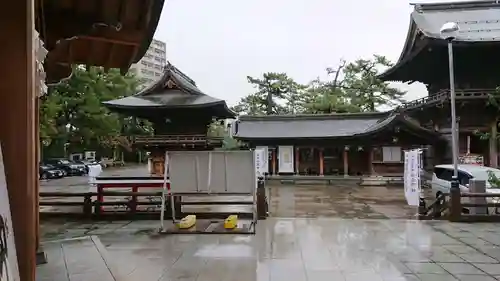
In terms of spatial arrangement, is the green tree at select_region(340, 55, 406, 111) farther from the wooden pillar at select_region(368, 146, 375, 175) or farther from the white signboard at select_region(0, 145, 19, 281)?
the white signboard at select_region(0, 145, 19, 281)

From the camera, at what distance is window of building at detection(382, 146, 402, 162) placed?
2741cm

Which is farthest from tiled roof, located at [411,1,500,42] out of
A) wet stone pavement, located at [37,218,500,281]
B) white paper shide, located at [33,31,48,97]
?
white paper shide, located at [33,31,48,97]

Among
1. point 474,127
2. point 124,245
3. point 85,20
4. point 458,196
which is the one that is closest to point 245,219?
point 124,245

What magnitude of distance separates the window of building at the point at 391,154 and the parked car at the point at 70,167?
A: 26115 mm

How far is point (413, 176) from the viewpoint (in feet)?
41.3

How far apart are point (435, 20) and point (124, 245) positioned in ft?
71.7

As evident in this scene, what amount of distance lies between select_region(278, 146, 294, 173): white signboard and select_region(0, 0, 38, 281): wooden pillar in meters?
27.5

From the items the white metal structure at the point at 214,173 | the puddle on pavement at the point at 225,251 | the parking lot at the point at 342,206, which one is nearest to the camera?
the puddle on pavement at the point at 225,251

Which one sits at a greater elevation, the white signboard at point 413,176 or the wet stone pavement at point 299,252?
the white signboard at point 413,176

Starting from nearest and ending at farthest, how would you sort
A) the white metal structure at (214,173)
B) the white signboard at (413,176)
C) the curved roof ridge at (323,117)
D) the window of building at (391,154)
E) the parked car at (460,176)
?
the white metal structure at (214,173) < the white signboard at (413,176) < the parked car at (460,176) < the window of building at (391,154) < the curved roof ridge at (323,117)

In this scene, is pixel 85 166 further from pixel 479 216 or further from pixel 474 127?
pixel 479 216

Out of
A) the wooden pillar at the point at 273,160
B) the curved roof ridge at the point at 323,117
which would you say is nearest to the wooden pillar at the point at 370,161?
the curved roof ridge at the point at 323,117

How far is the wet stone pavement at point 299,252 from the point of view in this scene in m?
6.12

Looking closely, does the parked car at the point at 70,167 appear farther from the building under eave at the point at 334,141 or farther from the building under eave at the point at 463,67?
the building under eave at the point at 463,67
